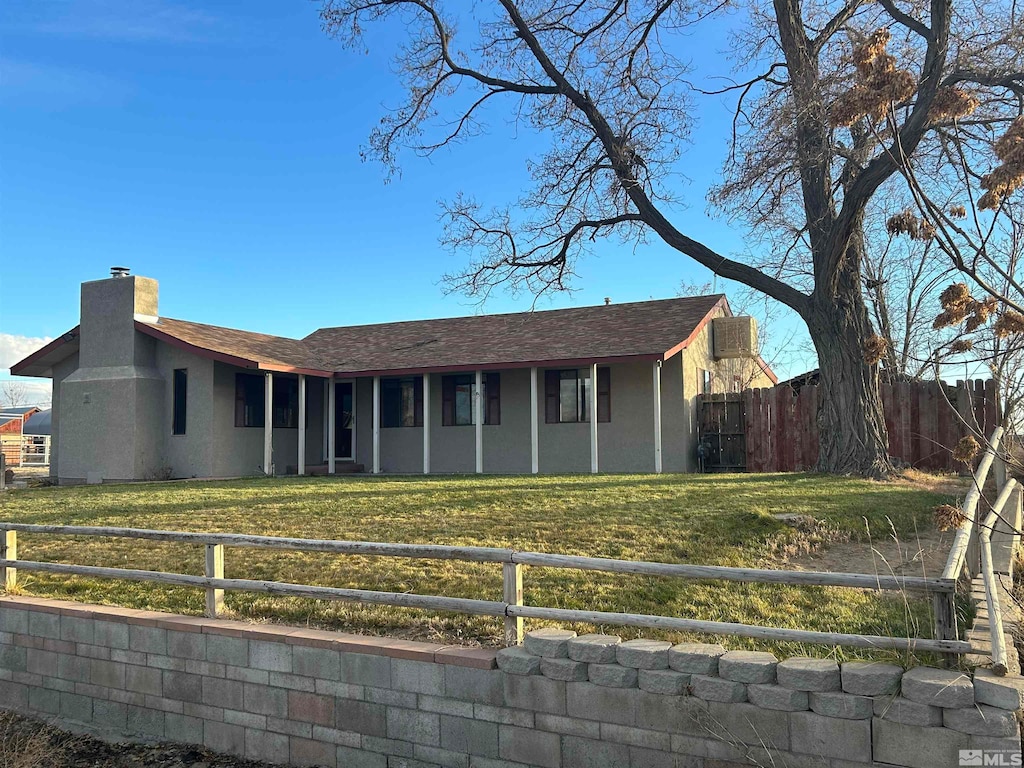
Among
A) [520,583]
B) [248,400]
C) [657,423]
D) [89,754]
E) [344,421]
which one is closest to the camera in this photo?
[520,583]

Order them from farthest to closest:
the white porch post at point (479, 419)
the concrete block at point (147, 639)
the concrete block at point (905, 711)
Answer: the white porch post at point (479, 419)
the concrete block at point (147, 639)
the concrete block at point (905, 711)

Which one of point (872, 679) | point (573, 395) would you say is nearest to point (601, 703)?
point (872, 679)

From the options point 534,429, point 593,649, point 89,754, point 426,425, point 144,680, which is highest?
point 426,425

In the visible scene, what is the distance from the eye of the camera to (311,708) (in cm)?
545

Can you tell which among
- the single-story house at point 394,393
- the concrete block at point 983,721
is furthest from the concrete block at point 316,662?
the single-story house at point 394,393

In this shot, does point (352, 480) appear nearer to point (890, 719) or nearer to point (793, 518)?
point (793, 518)

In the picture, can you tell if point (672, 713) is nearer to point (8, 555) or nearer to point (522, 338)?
point (8, 555)

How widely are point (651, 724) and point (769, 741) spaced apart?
64 centimetres

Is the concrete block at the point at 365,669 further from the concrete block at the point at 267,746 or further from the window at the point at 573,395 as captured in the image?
the window at the point at 573,395

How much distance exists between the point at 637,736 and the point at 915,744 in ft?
4.67

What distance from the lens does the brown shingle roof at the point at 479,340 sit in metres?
16.7

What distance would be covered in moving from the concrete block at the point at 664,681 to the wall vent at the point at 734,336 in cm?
1537

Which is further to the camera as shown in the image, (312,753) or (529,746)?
(312,753)

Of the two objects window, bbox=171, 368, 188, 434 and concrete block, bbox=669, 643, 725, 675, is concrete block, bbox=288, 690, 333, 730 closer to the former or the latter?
concrete block, bbox=669, 643, 725, 675
